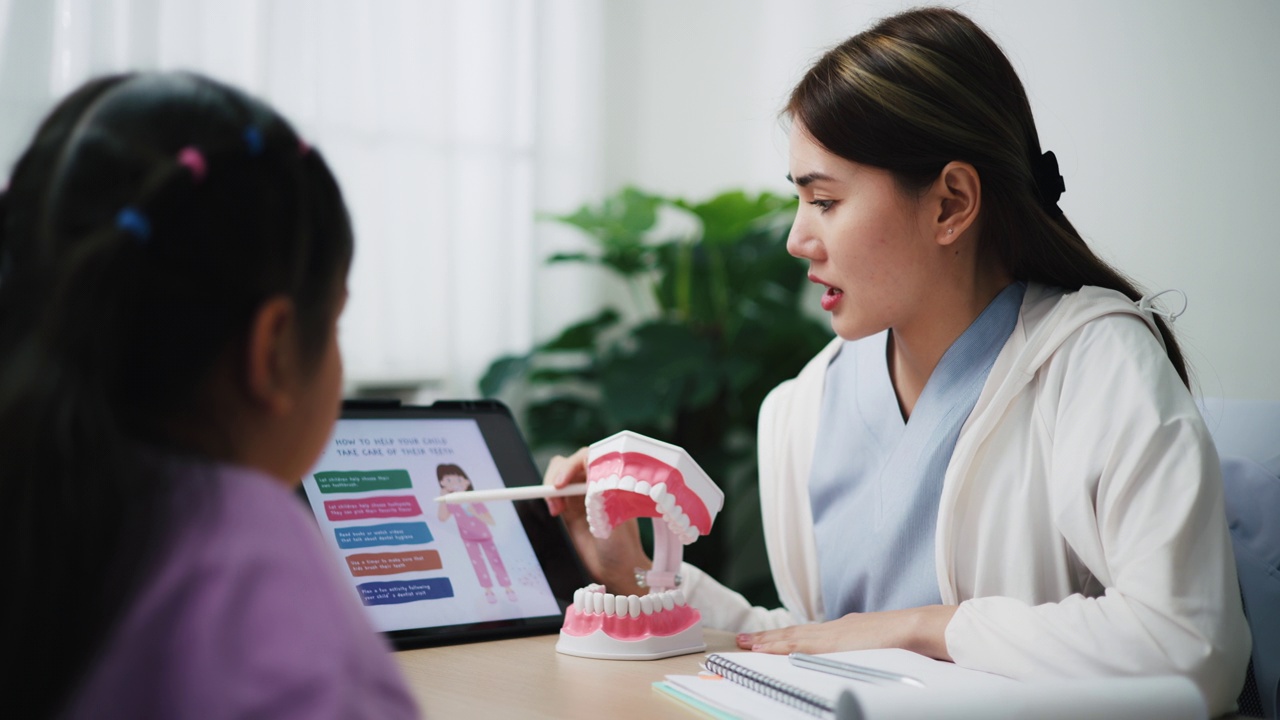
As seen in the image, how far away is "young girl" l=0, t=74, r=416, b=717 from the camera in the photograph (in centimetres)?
46

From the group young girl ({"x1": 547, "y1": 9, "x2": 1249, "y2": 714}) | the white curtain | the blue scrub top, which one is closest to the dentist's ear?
young girl ({"x1": 547, "y1": 9, "x2": 1249, "y2": 714})

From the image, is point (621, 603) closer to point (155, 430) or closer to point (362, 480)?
point (362, 480)

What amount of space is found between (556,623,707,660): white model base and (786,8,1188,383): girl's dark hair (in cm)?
59

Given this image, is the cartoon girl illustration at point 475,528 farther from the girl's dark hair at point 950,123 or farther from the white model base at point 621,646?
the girl's dark hair at point 950,123

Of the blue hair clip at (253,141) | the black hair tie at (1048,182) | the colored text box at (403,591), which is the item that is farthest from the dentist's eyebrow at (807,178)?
the blue hair clip at (253,141)

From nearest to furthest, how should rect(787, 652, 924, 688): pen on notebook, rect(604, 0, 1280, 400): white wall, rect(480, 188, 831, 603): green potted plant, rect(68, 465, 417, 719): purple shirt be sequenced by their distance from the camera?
rect(68, 465, 417, 719): purple shirt, rect(787, 652, 924, 688): pen on notebook, rect(604, 0, 1280, 400): white wall, rect(480, 188, 831, 603): green potted plant

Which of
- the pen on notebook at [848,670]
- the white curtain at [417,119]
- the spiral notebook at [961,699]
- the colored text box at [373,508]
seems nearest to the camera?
the spiral notebook at [961,699]

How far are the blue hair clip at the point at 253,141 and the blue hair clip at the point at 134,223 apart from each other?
0.07m

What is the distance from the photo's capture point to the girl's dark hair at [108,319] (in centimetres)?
47

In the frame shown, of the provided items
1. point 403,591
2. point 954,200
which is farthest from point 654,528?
point 954,200

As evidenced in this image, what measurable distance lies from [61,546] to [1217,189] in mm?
1512

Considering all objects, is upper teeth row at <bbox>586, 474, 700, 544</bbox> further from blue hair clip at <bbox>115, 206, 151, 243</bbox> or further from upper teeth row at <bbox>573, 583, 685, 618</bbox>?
blue hair clip at <bbox>115, 206, 151, 243</bbox>

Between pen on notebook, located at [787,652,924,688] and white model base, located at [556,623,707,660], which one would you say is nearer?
pen on notebook, located at [787,652,924,688]

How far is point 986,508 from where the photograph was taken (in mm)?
1132
